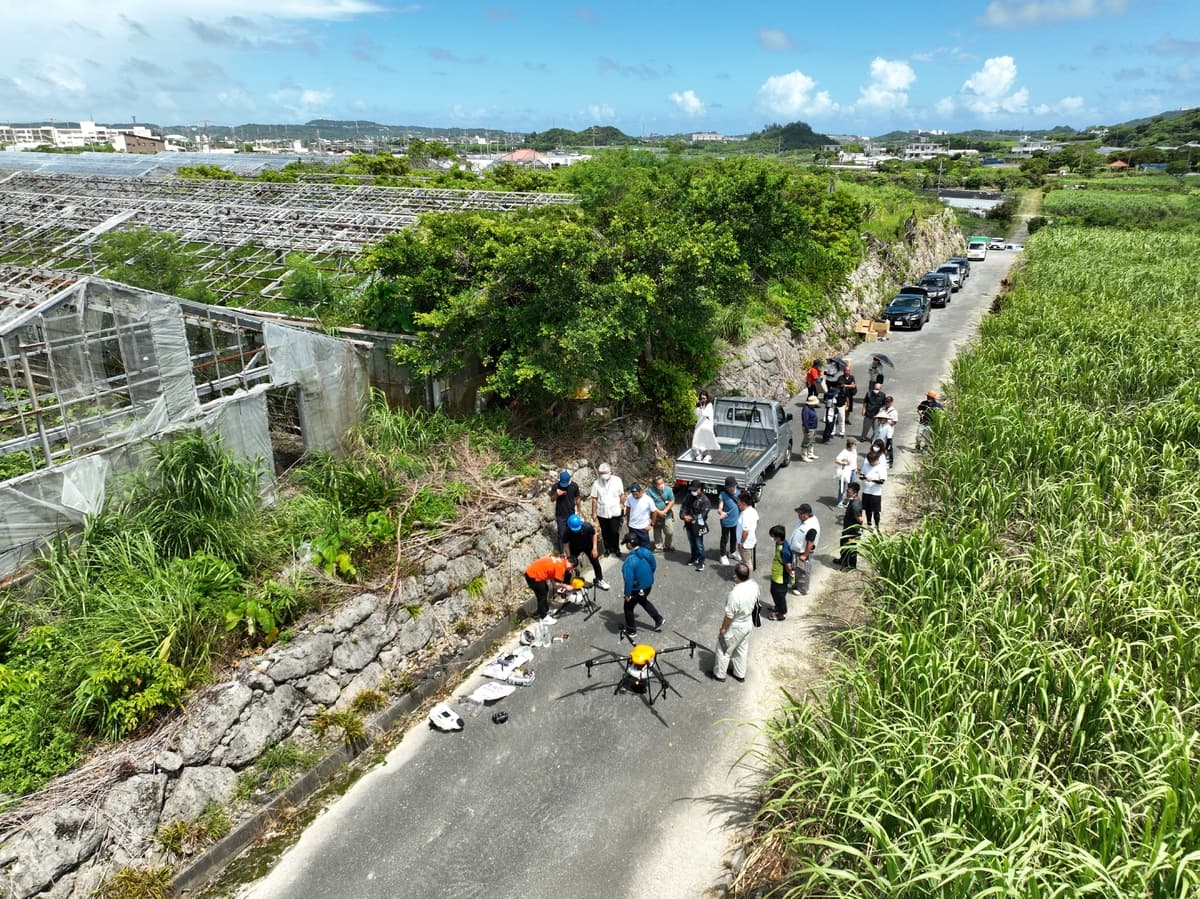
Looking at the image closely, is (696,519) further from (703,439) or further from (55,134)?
(55,134)

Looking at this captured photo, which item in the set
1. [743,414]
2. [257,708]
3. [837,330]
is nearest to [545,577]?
[257,708]

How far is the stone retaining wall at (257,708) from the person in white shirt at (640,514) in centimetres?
159

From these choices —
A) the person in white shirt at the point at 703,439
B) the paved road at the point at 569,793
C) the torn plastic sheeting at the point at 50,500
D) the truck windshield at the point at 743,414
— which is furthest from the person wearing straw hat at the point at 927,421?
the torn plastic sheeting at the point at 50,500

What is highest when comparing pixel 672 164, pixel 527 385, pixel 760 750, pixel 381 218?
pixel 672 164

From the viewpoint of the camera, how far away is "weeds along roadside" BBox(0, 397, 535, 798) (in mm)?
6820

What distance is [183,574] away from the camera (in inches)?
316

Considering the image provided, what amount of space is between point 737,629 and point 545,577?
2.81 meters

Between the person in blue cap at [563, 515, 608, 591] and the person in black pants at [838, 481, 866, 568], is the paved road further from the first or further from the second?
the person in black pants at [838, 481, 866, 568]

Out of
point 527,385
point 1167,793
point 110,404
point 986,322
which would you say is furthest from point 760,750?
point 986,322

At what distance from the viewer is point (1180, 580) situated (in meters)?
8.18

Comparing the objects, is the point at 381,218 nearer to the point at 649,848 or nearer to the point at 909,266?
→ the point at 649,848

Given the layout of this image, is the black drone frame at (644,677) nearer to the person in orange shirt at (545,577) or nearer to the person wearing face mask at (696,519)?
the person in orange shirt at (545,577)

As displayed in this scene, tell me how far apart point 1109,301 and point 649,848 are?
22.3 m

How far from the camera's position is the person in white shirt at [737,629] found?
8.18m
